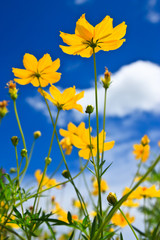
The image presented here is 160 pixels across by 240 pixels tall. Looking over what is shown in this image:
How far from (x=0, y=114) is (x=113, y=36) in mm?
863

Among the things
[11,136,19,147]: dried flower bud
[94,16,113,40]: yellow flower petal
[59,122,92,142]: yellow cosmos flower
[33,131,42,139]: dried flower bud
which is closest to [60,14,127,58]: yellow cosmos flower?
[94,16,113,40]: yellow flower petal

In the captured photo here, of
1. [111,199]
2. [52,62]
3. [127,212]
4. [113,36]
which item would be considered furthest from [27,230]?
[127,212]

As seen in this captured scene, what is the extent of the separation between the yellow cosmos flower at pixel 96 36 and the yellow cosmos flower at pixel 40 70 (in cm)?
9

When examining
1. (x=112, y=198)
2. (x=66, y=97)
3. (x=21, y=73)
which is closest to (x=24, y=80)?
(x=21, y=73)

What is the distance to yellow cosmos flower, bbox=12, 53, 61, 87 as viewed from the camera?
883 millimetres

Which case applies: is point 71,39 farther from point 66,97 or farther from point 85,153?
point 85,153

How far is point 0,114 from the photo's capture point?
1.42 m

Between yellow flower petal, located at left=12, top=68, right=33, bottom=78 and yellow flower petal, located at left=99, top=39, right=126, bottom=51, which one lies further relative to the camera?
yellow flower petal, located at left=12, top=68, right=33, bottom=78

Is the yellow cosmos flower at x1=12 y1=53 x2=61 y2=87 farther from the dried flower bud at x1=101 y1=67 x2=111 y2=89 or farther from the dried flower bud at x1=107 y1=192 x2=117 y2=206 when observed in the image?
the dried flower bud at x1=107 y1=192 x2=117 y2=206

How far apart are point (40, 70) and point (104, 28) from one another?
278 millimetres

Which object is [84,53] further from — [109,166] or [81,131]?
[109,166]

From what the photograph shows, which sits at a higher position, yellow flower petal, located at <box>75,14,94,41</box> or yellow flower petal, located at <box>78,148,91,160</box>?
yellow flower petal, located at <box>75,14,94,41</box>

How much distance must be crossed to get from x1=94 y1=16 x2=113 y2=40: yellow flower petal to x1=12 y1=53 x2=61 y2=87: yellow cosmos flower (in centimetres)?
17

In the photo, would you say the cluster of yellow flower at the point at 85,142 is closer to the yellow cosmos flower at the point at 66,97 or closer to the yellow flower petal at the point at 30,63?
the yellow cosmos flower at the point at 66,97
